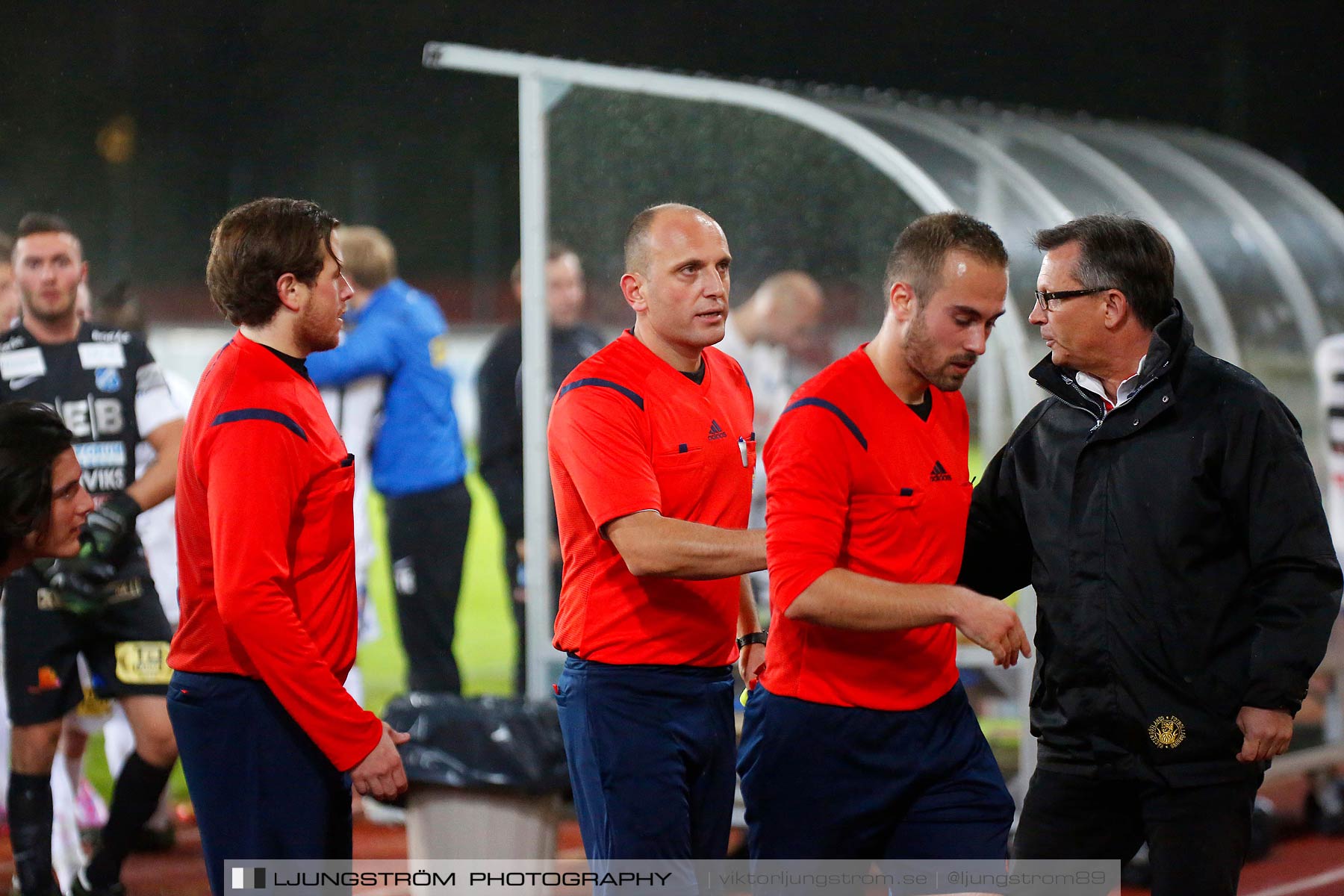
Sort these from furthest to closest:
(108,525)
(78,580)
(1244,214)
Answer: (1244,214) → (78,580) → (108,525)

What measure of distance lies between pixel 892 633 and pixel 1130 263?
87 centimetres

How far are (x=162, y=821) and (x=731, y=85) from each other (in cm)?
340

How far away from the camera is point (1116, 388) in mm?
2883

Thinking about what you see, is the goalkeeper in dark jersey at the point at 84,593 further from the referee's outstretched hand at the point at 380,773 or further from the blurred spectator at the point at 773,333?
the blurred spectator at the point at 773,333

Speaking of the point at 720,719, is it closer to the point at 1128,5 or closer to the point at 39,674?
the point at 39,674

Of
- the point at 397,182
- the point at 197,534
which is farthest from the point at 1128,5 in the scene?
the point at 397,182

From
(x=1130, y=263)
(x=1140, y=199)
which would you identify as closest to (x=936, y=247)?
(x=1130, y=263)

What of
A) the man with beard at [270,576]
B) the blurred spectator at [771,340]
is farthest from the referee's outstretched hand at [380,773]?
the blurred spectator at [771,340]

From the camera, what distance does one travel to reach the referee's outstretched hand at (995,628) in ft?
8.18

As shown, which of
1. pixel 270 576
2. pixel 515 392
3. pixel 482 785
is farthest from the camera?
pixel 515 392

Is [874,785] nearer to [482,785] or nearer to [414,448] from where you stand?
[482,785]

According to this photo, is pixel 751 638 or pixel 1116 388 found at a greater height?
pixel 1116 388

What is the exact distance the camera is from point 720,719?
3033 millimetres

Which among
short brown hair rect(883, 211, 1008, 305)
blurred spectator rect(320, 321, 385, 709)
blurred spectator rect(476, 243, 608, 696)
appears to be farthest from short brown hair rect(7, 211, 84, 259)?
short brown hair rect(883, 211, 1008, 305)
